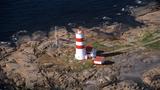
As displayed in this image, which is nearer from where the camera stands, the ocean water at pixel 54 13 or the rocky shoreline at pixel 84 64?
the rocky shoreline at pixel 84 64

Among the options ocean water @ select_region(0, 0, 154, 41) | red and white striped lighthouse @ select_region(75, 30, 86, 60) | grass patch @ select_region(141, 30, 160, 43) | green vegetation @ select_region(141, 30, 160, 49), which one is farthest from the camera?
ocean water @ select_region(0, 0, 154, 41)

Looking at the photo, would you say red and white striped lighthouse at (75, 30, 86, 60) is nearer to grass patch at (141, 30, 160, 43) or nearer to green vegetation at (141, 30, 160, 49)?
green vegetation at (141, 30, 160, 49)

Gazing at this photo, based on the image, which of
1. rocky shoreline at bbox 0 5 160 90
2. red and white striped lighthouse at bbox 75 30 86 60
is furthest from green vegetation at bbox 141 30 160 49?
red and white striped lighthouse at bbox 75 30 86 60

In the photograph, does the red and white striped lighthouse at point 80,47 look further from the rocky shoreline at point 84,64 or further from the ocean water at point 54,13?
the ocean water at point 54,13

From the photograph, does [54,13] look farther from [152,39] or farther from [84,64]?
[84,64]


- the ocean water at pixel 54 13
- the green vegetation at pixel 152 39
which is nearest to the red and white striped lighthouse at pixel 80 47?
the green vegetation at pixel 152 39

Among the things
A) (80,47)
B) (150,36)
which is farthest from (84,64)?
(150,36)

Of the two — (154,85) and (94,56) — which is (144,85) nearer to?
(154,85)
